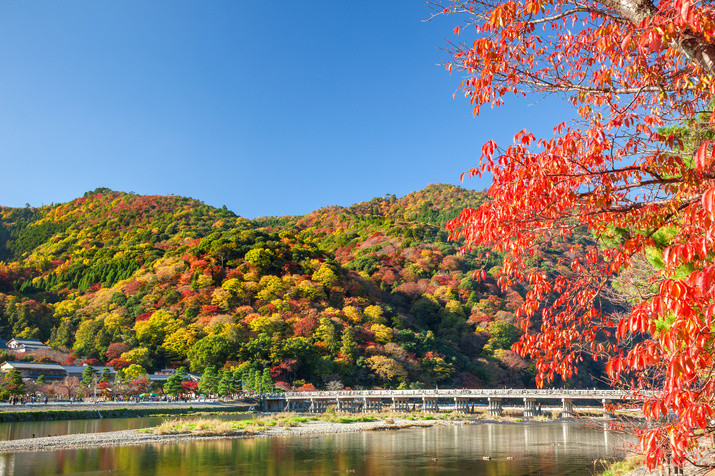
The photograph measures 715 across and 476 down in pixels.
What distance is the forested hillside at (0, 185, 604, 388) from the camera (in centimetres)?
4997

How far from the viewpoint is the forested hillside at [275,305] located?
164 feet

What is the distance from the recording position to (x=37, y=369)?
44062 mm

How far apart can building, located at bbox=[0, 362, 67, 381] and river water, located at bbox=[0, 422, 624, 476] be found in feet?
91.9

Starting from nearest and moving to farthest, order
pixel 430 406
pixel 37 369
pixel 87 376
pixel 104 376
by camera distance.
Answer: pixel 87 376, pixel 104 376, pixel 37 369, pixel 430 406

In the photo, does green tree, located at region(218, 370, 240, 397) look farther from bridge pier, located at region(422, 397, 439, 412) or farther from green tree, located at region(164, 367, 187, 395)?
bridge pier, located at region(422, 397, 439, 412)

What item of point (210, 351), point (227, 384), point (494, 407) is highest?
point (210, 351)

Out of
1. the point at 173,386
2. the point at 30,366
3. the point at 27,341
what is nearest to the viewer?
the point at 173,386

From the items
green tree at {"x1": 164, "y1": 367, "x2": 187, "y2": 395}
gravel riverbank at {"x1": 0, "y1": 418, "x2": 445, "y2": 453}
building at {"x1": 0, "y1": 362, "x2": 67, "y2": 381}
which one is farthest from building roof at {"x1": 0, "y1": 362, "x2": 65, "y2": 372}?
gravel riverbank at {"x1": 0, "y1": 418, "x2": 445, "y2": 453}

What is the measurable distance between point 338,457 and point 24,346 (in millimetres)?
46228

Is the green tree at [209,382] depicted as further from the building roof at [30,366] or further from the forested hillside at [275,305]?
the building roof at [30,366]

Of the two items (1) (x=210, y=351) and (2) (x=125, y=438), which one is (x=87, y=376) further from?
(2) (x=125, y=438)

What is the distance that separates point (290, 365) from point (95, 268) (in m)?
39.1

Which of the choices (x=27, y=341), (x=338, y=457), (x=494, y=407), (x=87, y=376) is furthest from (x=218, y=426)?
(x=27, y=341)

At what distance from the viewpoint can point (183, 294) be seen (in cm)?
5809
